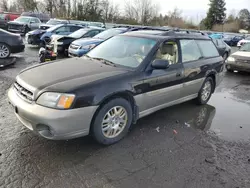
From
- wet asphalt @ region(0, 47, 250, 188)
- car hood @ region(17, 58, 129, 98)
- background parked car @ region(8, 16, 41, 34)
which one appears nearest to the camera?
wet asphalt @ region(0, 47, 250, 188)

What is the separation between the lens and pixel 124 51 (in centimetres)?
430

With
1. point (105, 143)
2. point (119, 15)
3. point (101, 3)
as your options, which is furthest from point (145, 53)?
point (119, 15)

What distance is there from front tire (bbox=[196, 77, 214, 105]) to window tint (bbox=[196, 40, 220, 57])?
59 cm

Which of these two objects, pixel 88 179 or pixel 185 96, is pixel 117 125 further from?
pixel 185 96

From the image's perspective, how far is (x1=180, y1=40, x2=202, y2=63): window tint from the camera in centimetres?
471

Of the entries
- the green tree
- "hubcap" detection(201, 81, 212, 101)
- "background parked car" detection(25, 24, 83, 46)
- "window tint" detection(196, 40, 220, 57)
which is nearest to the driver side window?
"window tint" detection(196, 40, 220, 57)

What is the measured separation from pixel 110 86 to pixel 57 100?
0.76 meters

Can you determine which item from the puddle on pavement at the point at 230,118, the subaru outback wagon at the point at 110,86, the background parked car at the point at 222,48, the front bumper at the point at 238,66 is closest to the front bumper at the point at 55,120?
the subaru outback wagon at the point at 110,86

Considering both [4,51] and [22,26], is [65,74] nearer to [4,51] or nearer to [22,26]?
[4,51]

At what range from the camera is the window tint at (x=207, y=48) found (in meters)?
5.37

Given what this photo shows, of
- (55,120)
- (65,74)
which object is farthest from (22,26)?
(55,120)

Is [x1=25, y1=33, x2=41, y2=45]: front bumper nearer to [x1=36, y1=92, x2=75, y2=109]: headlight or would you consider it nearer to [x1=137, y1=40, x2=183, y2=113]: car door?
[x1=137, y1=40, x2=183, y2=113]: car door

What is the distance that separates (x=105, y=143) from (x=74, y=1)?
45.3 m

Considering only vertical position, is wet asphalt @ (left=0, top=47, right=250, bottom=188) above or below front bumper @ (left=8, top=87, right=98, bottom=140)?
below
